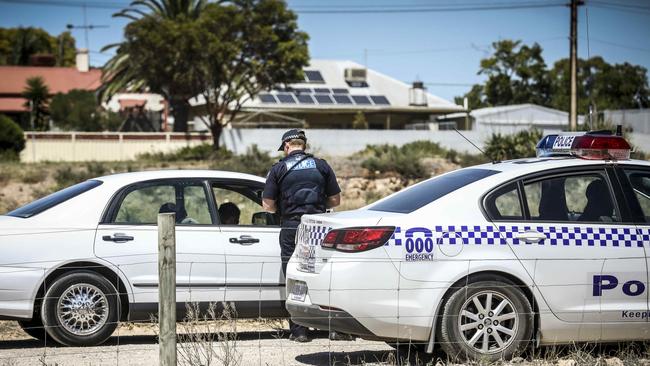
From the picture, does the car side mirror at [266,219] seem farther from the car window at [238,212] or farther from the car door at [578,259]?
the car door at [578,259]

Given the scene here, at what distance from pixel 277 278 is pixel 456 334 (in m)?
2.36

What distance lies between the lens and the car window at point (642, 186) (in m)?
7.36

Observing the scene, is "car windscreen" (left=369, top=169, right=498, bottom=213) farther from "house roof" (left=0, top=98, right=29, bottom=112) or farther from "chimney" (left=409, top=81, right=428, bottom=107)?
"house roof" (left=0, top=98, right=29, bottom=112)

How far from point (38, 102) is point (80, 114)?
20.6 ft

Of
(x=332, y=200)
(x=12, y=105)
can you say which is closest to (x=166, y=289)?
(x=332, y=200)

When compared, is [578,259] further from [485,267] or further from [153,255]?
[153,255]

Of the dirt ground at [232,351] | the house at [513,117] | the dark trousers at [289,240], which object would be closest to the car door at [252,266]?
the dark trousers at [289,240]

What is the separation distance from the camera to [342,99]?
5212 cm

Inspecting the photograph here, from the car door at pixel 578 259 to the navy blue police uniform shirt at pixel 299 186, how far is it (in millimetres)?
1788

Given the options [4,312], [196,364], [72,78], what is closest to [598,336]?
[196,364]

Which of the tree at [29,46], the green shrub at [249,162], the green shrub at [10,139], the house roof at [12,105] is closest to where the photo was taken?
the green shrub at [249,162]

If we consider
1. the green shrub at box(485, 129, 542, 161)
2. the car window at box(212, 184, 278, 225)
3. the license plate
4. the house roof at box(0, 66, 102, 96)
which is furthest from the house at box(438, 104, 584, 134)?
the license plate

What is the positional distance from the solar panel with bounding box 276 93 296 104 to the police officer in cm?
4270

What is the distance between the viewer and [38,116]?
53781mm
